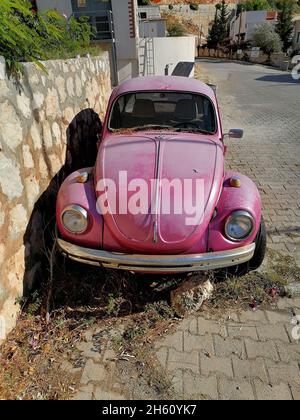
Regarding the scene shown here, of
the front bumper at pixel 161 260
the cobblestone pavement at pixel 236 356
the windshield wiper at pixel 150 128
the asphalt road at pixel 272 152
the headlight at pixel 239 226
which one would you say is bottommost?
the asphalt road at pixel 272 152

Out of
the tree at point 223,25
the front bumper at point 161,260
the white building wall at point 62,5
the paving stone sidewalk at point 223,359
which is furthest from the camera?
the tree at point 223,25

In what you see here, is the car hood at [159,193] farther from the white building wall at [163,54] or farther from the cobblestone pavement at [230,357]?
the white building wall at [163,54]

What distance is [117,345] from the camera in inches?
96.0

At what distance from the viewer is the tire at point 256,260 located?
2.96 meters

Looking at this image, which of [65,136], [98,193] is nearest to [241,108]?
[65,136]

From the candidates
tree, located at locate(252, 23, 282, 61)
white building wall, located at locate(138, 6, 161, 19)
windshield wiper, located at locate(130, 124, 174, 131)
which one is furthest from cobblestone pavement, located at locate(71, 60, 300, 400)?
tree, located at locate(252, 23, 282, 61)

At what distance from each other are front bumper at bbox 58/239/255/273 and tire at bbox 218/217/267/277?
49cm

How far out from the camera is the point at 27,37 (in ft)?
8.41

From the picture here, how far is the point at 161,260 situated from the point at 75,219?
2.57 feet

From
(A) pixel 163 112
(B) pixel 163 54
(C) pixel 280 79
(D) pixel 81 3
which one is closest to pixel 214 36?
(C) pixel 280 79

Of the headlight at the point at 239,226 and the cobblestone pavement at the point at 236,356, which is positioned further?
the headlight at the point at 239,226

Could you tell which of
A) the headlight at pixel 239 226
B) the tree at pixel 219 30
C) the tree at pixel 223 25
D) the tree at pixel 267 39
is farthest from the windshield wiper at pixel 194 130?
the tree at pixel 223 25

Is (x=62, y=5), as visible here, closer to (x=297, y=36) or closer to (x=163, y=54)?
(x=163, y=54)
